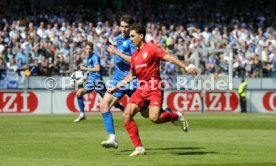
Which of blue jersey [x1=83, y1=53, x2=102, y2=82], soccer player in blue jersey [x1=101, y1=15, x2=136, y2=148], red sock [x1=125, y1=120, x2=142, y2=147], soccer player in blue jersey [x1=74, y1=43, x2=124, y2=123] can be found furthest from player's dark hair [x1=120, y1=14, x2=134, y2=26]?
blue jersey [x1=83, y1=53, x2=102, y2=82]

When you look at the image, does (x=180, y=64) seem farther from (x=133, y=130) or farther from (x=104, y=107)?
(x=104, y=107)

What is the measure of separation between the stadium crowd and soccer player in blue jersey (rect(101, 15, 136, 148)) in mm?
13176

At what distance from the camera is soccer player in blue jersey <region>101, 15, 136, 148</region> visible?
13791 millimetres

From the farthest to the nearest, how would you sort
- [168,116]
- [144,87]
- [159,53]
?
[168,116]
[144,87]
[159,53]

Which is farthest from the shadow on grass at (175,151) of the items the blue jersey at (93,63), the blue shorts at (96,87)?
the blue jersey at (93,63)

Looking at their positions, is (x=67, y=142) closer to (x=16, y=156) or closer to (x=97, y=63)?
(x=16, y=156)

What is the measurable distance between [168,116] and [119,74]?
302cm

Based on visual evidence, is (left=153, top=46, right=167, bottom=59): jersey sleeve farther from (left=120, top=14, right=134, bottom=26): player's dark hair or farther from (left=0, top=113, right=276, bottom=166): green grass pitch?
(left=0, top=113, right=276, bottom=166): green grass pitch

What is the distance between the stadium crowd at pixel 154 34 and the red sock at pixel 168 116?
15931 millimetres

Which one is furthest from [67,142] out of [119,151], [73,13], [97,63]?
[73,13]

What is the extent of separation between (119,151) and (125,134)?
439cm

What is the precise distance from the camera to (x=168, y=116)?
42.8ft

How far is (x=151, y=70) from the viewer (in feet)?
42.3

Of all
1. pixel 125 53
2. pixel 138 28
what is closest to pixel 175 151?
pixel 138 28
